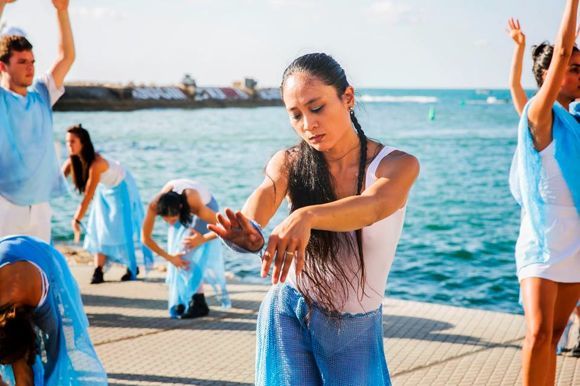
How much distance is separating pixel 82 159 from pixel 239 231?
6.33 metres

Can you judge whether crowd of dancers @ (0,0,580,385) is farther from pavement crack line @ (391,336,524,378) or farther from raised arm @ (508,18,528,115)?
pavement crack line @ (391,336,524,378)

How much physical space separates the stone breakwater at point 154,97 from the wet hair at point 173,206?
69.9m

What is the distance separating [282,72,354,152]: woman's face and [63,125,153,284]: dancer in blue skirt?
556cm

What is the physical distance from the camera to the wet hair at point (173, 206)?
21.6ft

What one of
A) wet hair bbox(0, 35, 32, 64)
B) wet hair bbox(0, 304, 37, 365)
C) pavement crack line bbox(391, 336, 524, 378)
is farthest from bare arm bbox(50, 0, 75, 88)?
pavement crack line bbox(391, 336, 524, 378)

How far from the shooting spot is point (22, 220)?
5062 millimetres

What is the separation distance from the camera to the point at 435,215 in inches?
765

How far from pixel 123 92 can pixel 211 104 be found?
1886cm

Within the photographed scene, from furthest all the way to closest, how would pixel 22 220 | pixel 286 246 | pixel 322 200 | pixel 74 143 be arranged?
pixel 74 143, pixel 22 220, pixel 322 200, pixel 286 246

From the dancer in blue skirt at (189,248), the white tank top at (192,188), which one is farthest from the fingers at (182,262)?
the white tank top at (192,188)

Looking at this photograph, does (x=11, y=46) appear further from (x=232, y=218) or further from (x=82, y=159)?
(x=232, y=218)

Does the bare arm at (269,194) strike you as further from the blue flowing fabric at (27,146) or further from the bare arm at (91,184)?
the bare arm at (91,184)

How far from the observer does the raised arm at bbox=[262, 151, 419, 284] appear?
6.17ft

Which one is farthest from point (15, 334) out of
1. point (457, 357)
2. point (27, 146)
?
point (457, 357)
